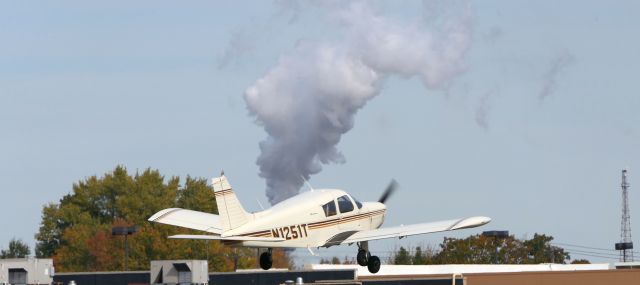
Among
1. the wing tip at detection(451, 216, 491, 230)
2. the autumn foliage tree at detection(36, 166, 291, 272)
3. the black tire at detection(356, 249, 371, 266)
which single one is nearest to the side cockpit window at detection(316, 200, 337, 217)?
the black tire at detection(356, 249, 371, 266)

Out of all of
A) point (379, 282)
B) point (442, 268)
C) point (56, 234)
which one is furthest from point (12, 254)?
point (379, 282)

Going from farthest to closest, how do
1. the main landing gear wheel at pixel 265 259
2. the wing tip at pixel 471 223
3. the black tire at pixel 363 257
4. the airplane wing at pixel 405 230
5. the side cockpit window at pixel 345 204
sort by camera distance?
the black tire at pixel 363 257 → the side cockpit window at pixel 345 204 → the airplane wing at pixel 405 230 → the wing tip at pixel 471 223 → the main landing gear wheel at pixel 265 259

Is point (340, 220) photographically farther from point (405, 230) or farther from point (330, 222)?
point (405, 230)

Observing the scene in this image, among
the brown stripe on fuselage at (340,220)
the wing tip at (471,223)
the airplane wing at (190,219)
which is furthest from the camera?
the airplane wing at (190,219)

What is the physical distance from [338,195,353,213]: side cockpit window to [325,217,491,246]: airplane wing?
1082 millimetres

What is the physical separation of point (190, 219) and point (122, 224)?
116019 mm

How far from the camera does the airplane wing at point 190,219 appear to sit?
6588 cm

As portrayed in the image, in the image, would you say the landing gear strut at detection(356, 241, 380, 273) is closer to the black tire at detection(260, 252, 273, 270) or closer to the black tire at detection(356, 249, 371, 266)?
the black tire at detection(356, 249, 371, 266)

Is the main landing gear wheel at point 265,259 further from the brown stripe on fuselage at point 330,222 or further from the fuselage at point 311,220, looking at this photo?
the brown stripe on fuselage at point 330,222

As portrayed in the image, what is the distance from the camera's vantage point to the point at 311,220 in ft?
211

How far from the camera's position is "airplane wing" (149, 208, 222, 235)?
216 feet

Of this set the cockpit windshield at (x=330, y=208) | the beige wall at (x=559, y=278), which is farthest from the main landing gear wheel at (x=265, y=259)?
the beige wall at (x=559, y=278)

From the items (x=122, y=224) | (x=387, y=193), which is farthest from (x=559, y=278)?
(x=122, y=224)

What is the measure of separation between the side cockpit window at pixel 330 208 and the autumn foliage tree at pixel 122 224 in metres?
105
